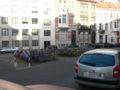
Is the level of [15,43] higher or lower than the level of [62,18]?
lower

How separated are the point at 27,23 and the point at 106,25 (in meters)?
21.5

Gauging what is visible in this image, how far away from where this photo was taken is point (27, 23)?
48.2 m

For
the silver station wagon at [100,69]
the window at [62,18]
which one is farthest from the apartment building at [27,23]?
the silver station wagon at [100,69]

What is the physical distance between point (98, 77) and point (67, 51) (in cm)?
1768

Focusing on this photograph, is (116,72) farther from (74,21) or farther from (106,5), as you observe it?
(106,5)

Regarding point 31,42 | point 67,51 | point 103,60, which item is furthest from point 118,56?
point 31,42

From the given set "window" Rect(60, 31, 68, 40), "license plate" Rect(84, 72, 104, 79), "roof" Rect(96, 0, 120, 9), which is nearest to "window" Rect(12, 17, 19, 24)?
"window" Rect(60, 31, 68, 40)

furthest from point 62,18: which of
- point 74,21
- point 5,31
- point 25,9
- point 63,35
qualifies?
point 5,31

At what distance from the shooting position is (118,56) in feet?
23.4

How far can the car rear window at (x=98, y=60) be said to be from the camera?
6861 millimetres

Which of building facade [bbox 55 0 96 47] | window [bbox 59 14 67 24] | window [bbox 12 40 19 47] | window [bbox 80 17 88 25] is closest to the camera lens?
window [bbox 12 40 19 47]

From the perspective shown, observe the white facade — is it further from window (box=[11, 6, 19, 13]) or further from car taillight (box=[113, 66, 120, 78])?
car taillight (box=[113, 66, 120, 78])

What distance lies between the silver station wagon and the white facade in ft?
163

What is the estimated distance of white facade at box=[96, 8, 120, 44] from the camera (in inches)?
2221
